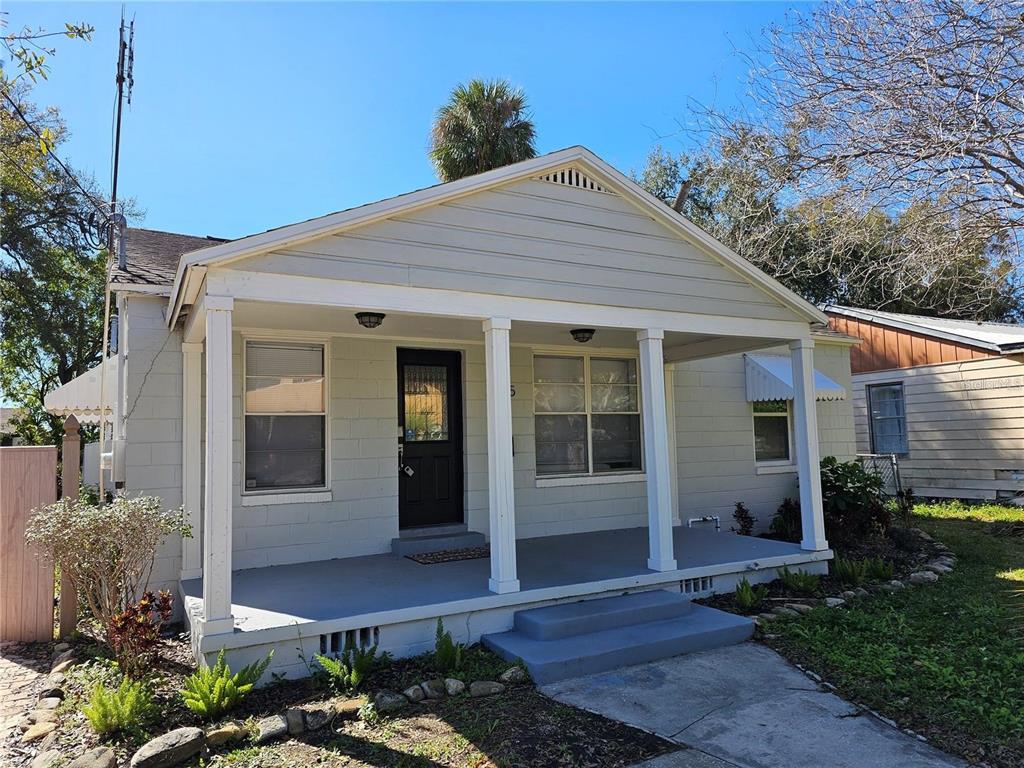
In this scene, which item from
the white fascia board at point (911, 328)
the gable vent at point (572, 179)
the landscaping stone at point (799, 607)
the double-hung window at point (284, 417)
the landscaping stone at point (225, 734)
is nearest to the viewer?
the landscaping stone at point (225, 734)

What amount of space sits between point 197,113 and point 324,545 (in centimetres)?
653

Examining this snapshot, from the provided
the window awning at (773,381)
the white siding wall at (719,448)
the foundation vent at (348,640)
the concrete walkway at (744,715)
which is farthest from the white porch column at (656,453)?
the window awning at (773,381)

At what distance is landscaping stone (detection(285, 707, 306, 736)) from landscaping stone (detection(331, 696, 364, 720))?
0.20m

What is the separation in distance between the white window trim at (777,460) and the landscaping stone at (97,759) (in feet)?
28.5

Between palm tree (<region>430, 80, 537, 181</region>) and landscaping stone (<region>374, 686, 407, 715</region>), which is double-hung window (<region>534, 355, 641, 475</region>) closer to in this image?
landscaping stone (<region>374, 686, 407, 715</region>)

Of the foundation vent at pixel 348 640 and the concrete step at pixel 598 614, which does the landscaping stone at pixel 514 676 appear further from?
the foundation vent at pixel 348 640

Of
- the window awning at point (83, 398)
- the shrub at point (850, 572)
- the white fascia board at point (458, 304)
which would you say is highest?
the white fascia board at point (458, 304)

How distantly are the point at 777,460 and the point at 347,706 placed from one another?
8.11 meters

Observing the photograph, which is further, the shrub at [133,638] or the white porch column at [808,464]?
the white porch column at [808,464]

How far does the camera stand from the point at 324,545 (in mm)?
6859

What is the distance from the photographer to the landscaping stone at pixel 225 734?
3654mm

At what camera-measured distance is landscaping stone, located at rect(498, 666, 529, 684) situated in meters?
4.49

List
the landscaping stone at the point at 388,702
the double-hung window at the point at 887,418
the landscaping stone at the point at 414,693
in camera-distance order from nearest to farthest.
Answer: the landscaping stone at the point at 388,702 < the landscaping stone at the point at 414,693 < the double-hung window at the point at 887,418

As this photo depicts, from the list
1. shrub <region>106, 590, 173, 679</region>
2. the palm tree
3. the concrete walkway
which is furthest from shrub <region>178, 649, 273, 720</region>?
the palm tree
